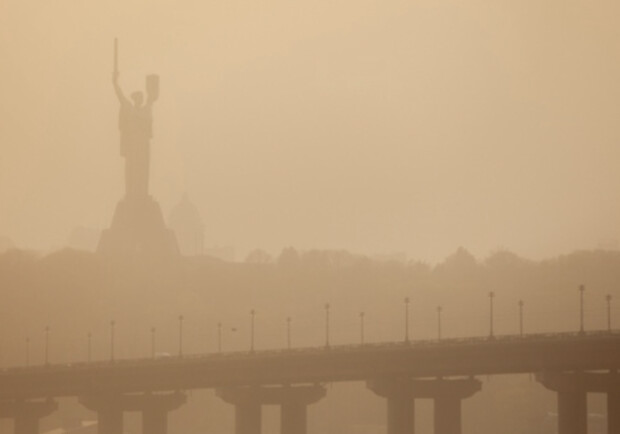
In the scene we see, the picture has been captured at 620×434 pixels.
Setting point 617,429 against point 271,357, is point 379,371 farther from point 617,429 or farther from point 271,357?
point 617,429

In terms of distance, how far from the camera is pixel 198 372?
117938 mm

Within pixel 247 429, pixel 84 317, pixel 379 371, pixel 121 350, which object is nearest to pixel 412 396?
A: pixel 379 371

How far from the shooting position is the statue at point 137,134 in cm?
18550

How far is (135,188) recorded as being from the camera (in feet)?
616

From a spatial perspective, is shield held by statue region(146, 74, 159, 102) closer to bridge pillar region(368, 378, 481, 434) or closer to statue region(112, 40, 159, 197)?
statue region(112, 40, 159, 197)

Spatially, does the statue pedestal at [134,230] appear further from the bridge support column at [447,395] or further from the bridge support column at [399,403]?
the bridge support column at [447,395]

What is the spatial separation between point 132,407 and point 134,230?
73.6m

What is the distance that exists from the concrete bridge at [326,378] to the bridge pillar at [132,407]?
6cm

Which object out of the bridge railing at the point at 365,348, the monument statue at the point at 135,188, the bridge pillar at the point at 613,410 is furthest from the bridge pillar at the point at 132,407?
the monument statue at the point at 135,188

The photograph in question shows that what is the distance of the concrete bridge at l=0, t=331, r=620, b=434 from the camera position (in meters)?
111

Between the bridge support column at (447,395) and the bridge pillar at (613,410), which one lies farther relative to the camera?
the bridge support column at (447,395)

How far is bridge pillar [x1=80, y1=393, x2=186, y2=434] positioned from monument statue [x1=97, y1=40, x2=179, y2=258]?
6686 cm

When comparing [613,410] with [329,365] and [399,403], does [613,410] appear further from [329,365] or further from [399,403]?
[329,365]

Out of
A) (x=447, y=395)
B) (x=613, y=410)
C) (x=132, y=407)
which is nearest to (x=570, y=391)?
(x=613, y=410)
